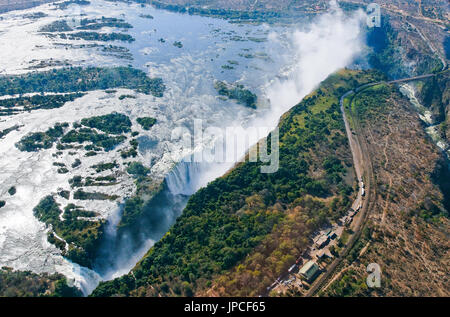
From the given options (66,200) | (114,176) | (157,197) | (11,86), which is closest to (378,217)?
(157,197)

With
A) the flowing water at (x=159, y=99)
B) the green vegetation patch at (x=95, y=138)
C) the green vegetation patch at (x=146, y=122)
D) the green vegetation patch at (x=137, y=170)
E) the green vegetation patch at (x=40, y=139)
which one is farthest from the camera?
the green vegetation patch at (x=146, y=122)

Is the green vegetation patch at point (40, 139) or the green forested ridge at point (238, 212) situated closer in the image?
the green forested ridge at point (238, 212)

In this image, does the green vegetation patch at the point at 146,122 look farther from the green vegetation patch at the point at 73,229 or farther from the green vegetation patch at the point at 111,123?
the green vegetation patch at the point at 73,229

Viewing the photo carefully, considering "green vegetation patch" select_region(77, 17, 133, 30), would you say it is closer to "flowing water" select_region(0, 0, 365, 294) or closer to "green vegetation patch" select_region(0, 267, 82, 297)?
"flowing water" select_region(0, 0, 365, 294)

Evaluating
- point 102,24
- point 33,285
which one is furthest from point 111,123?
point 102,24

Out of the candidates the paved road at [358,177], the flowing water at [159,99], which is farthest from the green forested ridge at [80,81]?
the paved road at [358,177]

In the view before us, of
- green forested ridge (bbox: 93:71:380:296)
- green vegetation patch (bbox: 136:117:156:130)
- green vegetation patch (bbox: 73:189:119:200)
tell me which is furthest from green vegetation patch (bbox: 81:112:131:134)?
green forested ridge (bbox: 93:71:380:296)
